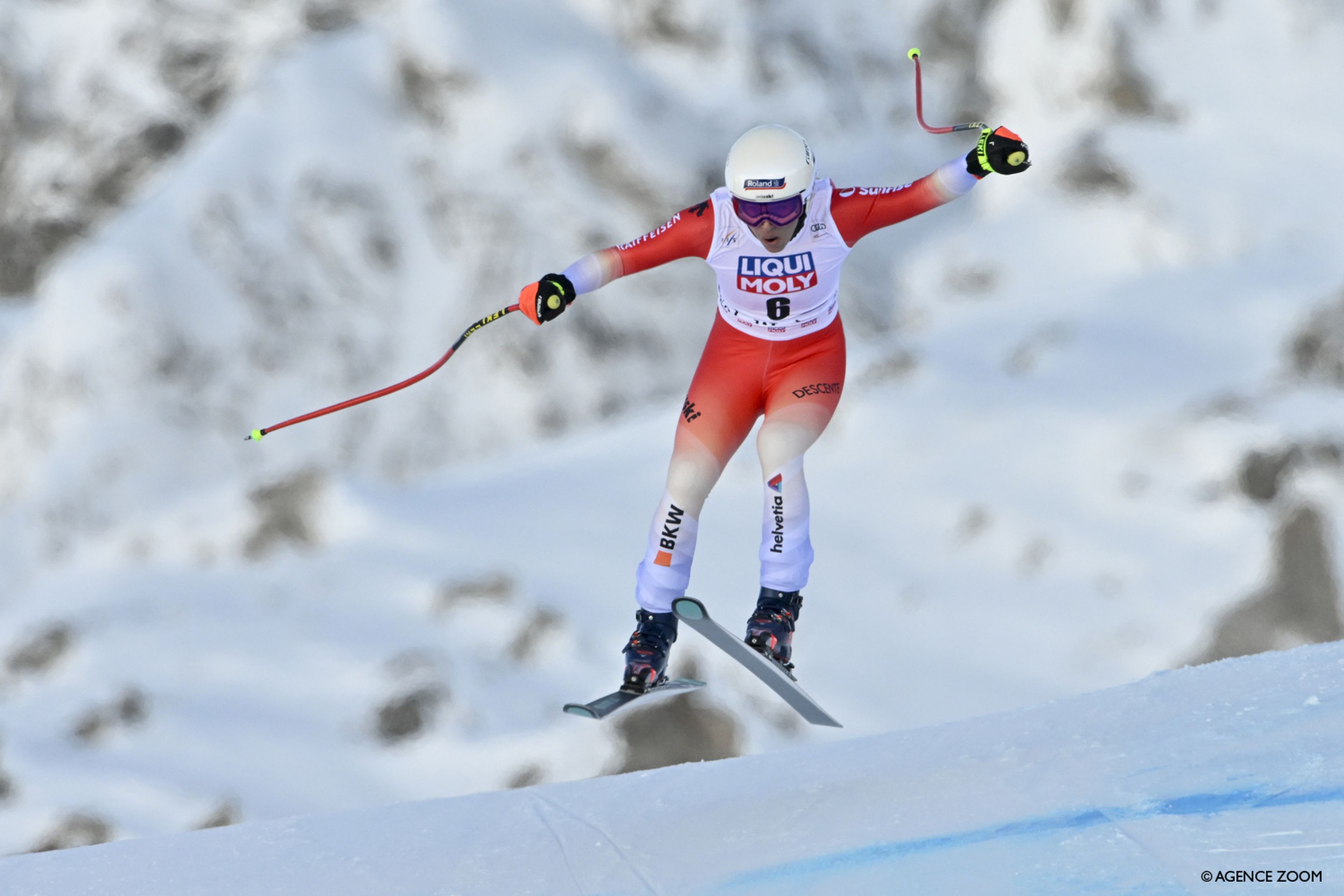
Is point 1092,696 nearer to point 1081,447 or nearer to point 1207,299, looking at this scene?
point 1081,447

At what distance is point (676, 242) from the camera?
903 centimetres

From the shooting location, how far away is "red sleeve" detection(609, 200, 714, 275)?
8.96m

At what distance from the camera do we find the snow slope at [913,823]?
7320mm

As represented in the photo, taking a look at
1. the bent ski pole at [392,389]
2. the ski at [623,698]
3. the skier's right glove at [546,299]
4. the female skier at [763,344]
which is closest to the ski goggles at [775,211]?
the female skier at [763,344]

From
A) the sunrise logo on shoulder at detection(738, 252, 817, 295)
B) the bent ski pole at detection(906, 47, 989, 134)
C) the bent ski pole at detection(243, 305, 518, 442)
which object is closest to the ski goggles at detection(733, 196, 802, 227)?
the sunrise logo on shoulder at detection(738, 252, 817, 295)

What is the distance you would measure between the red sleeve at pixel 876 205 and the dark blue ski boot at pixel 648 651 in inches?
106

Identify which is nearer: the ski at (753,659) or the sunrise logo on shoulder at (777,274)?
the ski at (753,659)

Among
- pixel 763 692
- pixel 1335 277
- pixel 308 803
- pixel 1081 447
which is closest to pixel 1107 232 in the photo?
pixel 1335 277

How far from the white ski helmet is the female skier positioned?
17 millimetres

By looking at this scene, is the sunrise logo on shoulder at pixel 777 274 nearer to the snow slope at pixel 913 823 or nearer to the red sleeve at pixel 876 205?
the red sleeve at pixel 876 205

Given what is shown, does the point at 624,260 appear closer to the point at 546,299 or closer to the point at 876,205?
the point at 546,299

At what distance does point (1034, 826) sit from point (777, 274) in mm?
3519

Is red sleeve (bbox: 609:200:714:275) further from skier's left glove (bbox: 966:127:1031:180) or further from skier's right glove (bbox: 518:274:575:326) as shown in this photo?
skier's left glove (bbox: 966:127:1031:180)

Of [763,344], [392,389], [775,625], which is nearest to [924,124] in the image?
[763,344]
